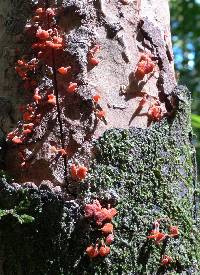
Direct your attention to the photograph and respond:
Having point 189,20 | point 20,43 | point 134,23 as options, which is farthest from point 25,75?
point 189,20

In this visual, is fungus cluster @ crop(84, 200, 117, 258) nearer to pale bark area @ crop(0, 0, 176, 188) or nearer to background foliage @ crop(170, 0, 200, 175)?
pale bark area @ crop(0, 0, 176, 188)

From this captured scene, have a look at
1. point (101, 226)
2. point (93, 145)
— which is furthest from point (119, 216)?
point (93, 145)

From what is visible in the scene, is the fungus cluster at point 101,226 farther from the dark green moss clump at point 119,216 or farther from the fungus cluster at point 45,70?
the fungus cluster at point 45,70

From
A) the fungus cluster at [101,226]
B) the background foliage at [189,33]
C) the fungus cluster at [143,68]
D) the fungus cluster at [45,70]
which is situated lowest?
the fungus cluster at [101,226]

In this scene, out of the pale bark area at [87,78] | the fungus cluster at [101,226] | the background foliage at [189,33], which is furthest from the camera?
the background foliage at [189,33]

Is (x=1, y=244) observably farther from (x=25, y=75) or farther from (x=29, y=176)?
(x=25, y=75)

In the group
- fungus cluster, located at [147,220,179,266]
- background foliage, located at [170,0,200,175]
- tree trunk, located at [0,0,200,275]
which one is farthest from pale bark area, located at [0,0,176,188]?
background foliage, located at [170,0,200,175]

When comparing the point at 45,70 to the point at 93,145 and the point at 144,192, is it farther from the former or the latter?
the point at 144,192

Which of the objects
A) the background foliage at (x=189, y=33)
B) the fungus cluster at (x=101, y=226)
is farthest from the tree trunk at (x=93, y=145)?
the background foliage at (x=189, y=33)
